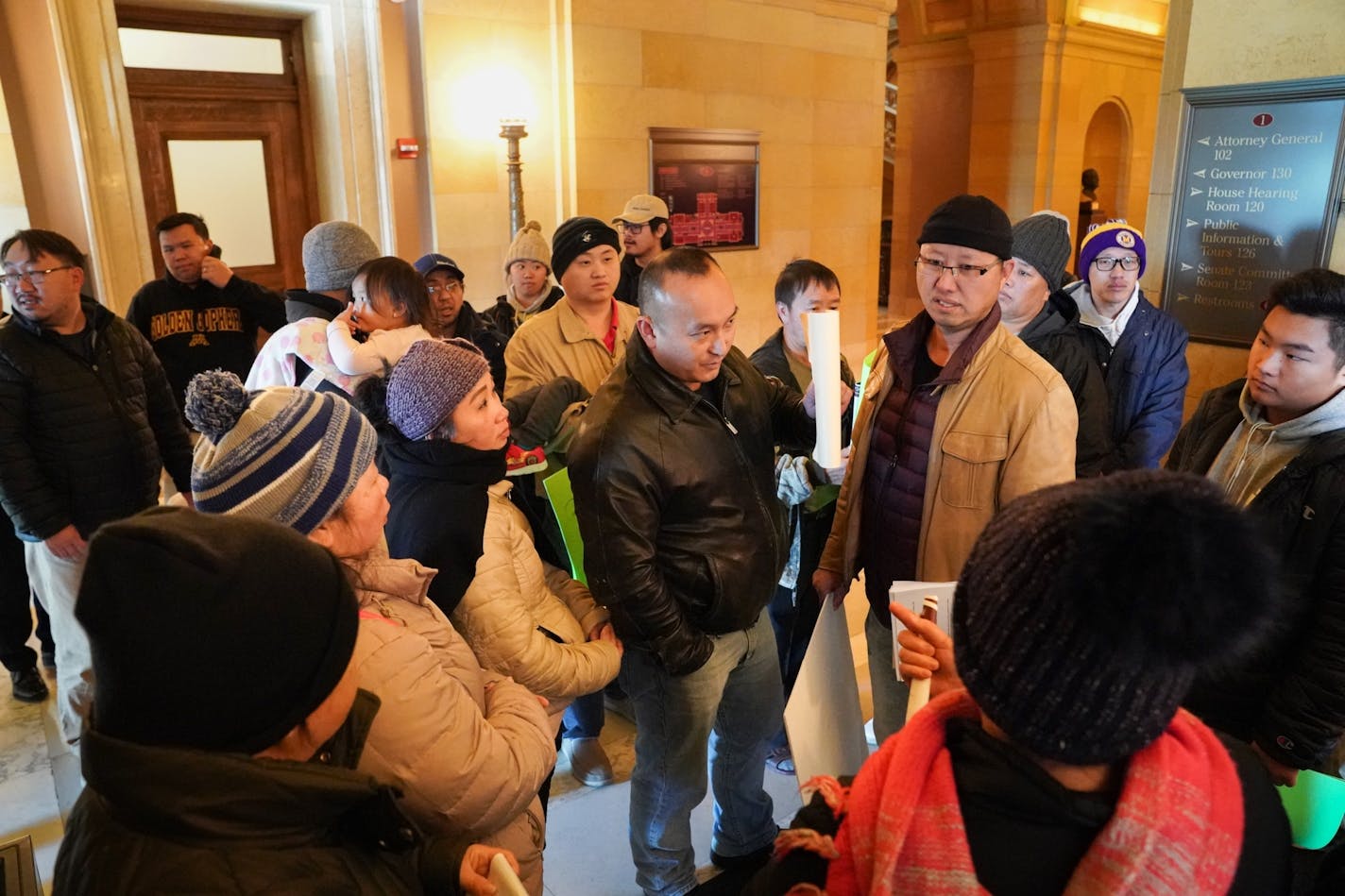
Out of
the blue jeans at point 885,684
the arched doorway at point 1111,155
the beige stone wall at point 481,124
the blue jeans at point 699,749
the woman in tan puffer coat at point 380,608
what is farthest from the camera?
the arched doorway at point 1111,155

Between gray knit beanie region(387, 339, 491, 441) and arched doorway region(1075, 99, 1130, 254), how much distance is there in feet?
41.9

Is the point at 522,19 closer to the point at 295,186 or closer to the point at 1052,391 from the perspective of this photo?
the point at 295,186

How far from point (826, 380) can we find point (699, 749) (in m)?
1.05

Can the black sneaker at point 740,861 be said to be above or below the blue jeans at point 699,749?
below

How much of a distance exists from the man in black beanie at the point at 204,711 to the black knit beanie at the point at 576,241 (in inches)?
100

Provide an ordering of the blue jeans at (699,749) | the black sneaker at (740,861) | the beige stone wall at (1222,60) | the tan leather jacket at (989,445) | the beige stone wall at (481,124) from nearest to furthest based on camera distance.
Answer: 1. the tan leather jacket at (989,445)
2. the blue jeans at (699,749)
3. the black sneaker at (740,861)
4. the beige stone wall at (1222,60)
5. the beige stone wall at (481,124)

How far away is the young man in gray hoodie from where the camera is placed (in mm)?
1772

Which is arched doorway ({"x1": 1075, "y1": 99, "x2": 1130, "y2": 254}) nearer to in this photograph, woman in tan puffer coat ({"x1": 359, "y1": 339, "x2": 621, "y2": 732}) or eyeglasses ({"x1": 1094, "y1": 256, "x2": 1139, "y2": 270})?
eyeglasses ({"x1": 1094, "y1": 256, "x2": 1139, "y2": 270})

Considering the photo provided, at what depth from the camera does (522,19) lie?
6793mm

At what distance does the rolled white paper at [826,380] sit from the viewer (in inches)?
81.3

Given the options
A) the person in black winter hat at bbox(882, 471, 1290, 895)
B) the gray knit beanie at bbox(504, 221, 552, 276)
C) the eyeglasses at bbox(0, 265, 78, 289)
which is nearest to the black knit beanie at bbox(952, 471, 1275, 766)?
the person in black winter hat at bbox(882, 471, 1290, 895)

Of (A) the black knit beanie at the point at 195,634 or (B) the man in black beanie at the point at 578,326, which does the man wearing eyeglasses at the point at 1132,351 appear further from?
(A) the black knit beanie at the point at 195,634

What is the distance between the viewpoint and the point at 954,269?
6.98 feet

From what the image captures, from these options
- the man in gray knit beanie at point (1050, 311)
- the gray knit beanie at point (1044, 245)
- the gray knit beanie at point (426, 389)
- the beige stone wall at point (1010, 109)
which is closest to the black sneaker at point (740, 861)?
the gray knit beanie at point (426, 389)
